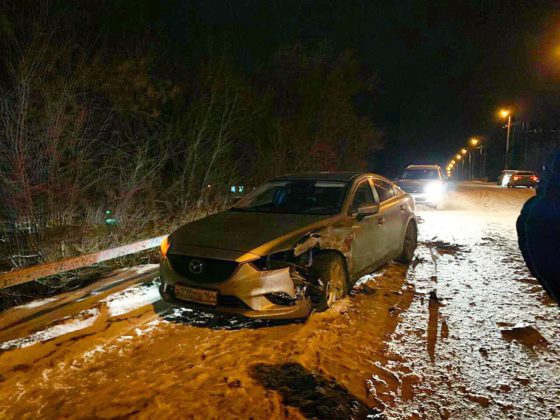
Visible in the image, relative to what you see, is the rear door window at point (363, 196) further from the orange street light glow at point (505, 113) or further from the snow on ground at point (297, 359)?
the orange street light glow at point (505, 113)

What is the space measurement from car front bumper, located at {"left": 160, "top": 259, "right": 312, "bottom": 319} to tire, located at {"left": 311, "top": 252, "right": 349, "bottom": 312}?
39 cm

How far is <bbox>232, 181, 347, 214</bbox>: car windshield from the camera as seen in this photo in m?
5.40

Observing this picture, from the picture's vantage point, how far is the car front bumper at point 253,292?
12.8ft

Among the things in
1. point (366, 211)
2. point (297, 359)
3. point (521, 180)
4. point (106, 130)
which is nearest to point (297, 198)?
point (366, 211)

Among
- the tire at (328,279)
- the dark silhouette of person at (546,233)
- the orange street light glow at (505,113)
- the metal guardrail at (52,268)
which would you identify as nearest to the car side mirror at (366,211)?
the tire at (328,279)

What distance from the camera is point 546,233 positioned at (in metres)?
1.99

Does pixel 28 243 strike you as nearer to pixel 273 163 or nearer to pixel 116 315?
pixel 116 315

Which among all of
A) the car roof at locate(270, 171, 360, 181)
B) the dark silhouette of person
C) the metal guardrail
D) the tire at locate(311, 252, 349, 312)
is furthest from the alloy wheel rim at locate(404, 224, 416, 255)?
the dark silhouette of person

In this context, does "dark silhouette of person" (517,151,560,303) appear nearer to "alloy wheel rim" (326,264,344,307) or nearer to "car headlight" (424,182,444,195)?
"alloy wheel rim" (326,264,344,307)

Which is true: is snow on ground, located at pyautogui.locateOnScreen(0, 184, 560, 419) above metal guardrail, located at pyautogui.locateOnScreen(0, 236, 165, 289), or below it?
below

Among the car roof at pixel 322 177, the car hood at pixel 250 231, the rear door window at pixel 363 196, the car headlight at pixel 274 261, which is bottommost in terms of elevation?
the car headlight at pixel 274 261

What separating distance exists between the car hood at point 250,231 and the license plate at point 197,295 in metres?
0.44

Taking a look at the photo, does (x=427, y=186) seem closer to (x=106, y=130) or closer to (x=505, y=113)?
(x=106, y=130)

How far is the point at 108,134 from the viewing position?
11.7m
